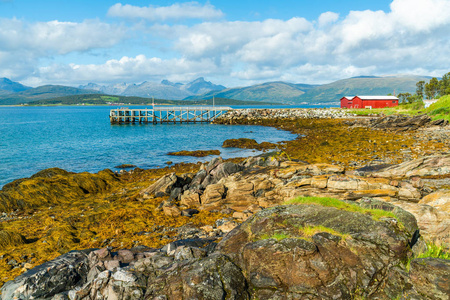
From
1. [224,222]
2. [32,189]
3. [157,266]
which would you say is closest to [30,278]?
[157,266]

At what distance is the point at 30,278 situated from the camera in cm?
851

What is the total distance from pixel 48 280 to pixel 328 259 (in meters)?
8.21

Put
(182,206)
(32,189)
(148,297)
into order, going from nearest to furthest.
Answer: (148,297) → (182,206) → (32,189)

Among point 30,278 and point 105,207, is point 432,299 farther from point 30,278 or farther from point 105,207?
point 105,207

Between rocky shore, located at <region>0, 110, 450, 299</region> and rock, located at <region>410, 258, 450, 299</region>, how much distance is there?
2 centimetres

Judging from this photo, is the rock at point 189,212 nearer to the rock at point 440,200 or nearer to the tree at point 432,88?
the rock at point 440,200

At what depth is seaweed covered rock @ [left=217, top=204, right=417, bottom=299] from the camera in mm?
6426

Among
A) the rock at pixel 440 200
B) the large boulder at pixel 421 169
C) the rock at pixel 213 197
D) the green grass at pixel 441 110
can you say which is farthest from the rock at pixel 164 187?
the green grass at pixel 441 110

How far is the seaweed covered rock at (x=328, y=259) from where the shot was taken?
21.1 ft

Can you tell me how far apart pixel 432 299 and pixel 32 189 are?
24.1 meters

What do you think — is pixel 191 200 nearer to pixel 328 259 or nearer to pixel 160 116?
pixel 328 259

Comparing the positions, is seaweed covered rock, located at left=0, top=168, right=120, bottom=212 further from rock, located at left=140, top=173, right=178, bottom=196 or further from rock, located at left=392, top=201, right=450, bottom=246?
rock, located at left=392, top=201, right=450, bottom=246

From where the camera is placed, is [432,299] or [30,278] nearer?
[432,299]

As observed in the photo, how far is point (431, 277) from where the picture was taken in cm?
567
